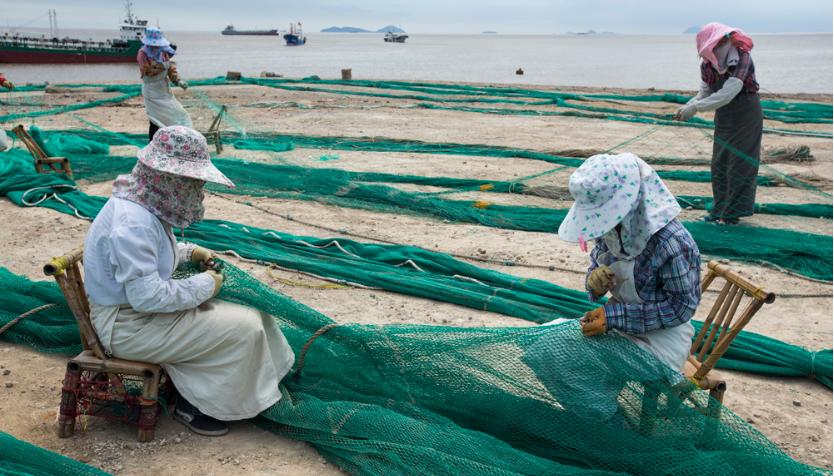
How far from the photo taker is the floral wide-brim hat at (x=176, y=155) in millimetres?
2318

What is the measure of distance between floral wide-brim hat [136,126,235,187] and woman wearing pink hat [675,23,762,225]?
14.6ft

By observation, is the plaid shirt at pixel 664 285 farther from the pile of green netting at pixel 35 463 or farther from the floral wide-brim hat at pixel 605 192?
the pile of green netting at pixel 35 463

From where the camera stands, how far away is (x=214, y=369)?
250cm

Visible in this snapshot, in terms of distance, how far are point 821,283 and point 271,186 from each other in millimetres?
5311

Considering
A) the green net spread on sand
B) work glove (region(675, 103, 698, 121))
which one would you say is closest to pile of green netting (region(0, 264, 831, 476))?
the green net spread on sand

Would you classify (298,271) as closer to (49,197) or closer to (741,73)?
(49,197)

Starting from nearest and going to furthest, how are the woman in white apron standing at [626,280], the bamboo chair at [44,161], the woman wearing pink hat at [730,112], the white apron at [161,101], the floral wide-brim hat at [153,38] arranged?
the woman in white apron standing at [626,280] < the woman wearing pink hat at [730,112] < the bamboo chair at [44,161] < the floral wide-brim hat at [153,38] < the white apron at [161,101]

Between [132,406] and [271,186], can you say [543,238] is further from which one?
[132,406]

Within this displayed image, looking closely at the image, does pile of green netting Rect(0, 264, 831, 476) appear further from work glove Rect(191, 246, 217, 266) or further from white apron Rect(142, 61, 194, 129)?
white apron Rect(142, 61, 194, 129)

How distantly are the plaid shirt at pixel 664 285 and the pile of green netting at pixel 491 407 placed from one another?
11cm

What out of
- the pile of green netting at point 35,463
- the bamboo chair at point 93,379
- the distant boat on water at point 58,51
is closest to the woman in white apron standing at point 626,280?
the bamboo chair at point 93,379

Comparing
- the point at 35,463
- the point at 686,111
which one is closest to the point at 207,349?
the point at 35,463

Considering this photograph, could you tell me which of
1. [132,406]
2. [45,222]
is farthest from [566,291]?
[45,222]

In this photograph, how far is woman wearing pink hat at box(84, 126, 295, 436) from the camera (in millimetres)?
2309
